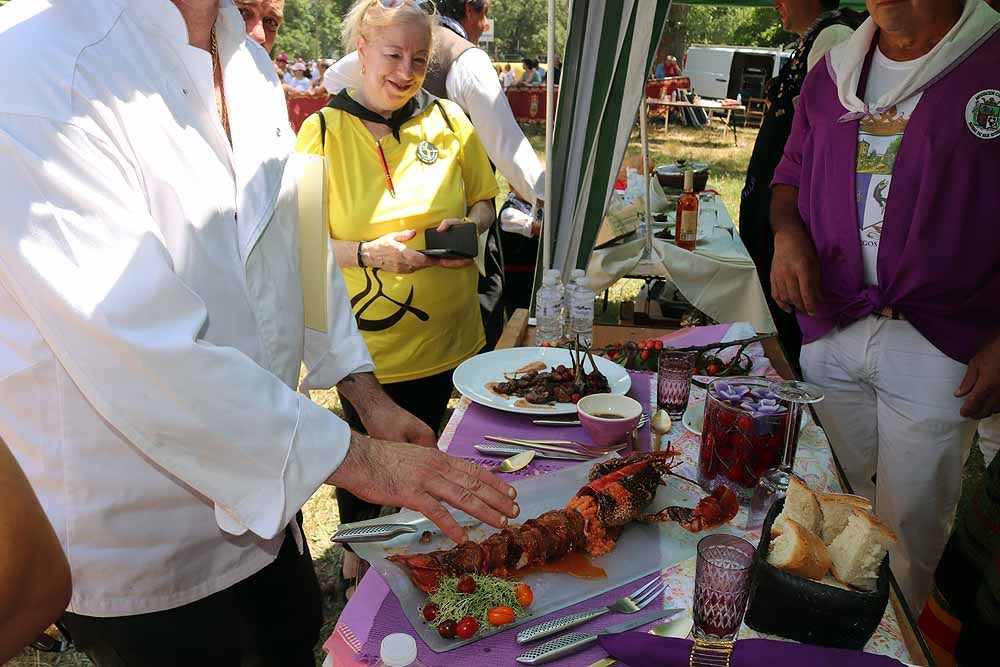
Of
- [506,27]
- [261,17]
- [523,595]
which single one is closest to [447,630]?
[523,595]

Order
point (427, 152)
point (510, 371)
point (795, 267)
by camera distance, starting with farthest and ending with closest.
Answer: point (427, 152) < point (795, 267) < point (510, 371)

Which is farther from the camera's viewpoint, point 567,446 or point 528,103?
point 528,103

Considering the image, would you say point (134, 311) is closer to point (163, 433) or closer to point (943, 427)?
point (163, 433)

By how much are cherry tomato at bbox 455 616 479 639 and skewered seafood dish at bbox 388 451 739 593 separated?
0.10 metres

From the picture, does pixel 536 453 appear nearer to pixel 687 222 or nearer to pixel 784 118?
pixel 687 222

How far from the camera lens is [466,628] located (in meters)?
1.13

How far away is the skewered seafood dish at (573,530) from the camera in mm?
1258

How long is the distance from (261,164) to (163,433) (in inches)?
22.9

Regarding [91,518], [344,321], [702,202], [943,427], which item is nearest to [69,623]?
[91,518]

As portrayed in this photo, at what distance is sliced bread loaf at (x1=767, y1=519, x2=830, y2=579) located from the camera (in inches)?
44.9

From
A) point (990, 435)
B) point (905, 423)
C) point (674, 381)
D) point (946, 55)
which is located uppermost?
point (946, 55)

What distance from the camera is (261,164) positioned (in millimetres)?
1443

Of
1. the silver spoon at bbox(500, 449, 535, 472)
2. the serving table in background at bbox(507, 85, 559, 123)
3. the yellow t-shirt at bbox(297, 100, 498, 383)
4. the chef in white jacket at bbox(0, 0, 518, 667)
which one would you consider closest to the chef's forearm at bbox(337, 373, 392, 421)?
the chef in white jacket at bbox(0, 0, 518, 667)

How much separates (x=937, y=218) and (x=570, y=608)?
154 cm
